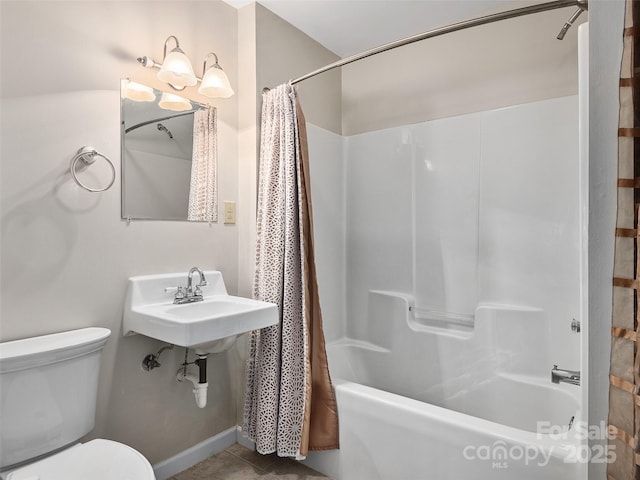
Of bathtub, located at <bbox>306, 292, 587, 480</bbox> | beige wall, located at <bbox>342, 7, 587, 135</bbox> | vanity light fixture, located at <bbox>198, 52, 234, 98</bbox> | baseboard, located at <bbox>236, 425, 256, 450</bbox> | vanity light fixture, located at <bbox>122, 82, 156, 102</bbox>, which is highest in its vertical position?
beige wall, located at <bbox>342, 7, 587, 135</bbox>

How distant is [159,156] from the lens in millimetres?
1948

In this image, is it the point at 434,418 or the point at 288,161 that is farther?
the point at 288,161

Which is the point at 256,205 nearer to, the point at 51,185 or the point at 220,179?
the point at 220,179

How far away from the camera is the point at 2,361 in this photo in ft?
4.10

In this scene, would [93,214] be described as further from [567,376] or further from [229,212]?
[567,376]

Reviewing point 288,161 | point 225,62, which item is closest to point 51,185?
point 288,161

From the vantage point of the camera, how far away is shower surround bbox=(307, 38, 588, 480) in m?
1.68

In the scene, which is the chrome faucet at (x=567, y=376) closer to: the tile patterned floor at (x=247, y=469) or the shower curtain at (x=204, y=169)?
the tile patterned floor at (x=247, y=469)

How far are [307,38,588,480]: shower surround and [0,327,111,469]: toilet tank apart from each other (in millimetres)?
1099

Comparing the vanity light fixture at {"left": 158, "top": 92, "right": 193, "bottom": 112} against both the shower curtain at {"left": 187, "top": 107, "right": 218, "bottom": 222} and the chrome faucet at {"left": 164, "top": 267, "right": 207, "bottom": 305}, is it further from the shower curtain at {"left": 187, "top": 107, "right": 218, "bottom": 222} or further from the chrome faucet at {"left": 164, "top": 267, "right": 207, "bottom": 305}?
the chrome faucet at {"left": 164, "top": 267, "right": 207, "bottom": 305}

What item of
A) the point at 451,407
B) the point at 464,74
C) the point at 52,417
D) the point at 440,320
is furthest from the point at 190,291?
the point at 464,74

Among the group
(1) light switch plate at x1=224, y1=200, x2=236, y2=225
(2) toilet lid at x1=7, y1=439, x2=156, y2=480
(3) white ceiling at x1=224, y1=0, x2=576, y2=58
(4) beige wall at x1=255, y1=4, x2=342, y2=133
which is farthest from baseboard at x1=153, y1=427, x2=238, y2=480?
(3) white ceiling at x1=224, y1=0, x2=576, y2=58

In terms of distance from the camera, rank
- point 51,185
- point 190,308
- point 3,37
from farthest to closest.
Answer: point 190,308
point 51,185
point 3,37

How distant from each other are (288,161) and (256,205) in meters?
0.36
